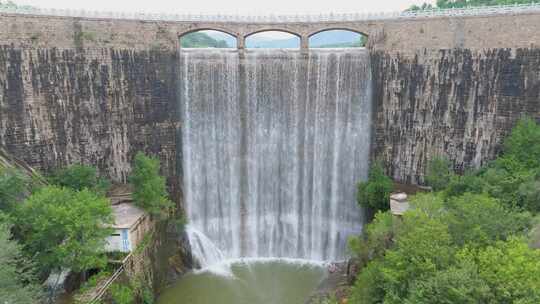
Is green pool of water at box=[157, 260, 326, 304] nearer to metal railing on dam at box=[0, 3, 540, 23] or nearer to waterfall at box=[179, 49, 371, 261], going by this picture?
waterfall at box=[179, 49, 371, 261]

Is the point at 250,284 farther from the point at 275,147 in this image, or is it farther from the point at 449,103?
the point at 449,103

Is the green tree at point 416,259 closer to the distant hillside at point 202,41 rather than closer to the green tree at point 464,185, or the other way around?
the green tree at point 464,185

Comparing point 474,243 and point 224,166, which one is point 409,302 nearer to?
point 474,243

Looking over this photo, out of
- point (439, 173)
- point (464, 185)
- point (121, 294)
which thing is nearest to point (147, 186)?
point (121, 294)

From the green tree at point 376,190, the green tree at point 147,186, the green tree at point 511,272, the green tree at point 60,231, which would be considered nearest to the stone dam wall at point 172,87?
the green tree at point 376,190

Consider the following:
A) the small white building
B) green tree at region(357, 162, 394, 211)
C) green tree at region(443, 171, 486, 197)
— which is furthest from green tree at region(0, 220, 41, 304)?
green tree at region(443, 171, 486, 197)

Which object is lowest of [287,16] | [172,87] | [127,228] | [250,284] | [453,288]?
[250,284]

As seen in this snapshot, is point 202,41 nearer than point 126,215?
No
